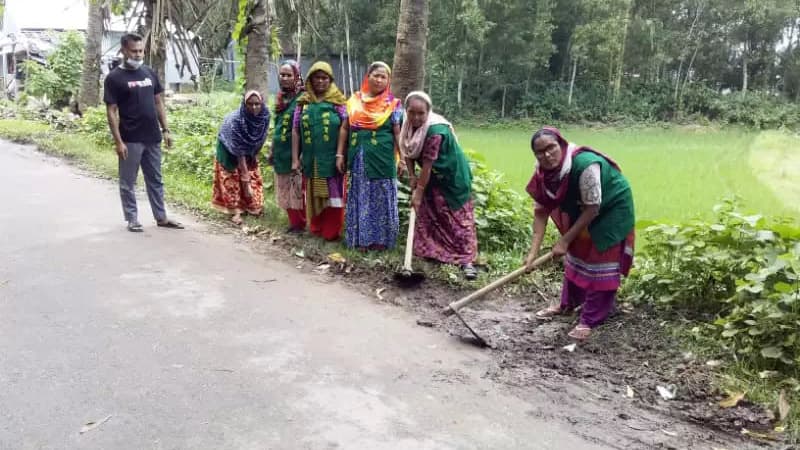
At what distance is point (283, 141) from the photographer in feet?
19.0

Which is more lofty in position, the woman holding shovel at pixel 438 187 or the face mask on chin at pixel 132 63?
the face mask on chin at pixel 132 63

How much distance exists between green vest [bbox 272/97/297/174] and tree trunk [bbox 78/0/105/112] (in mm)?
9272

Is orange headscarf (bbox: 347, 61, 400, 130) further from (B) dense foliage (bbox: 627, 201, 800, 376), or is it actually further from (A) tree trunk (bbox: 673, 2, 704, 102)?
(A) tree trunk (bbox: 673, 2, 704, 102)

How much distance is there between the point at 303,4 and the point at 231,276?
18.4 ft

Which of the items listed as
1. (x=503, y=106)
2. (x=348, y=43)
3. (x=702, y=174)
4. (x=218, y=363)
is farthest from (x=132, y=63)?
(x=503, y=106)

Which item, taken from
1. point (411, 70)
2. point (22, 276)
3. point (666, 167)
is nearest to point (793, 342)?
point (411, 70)

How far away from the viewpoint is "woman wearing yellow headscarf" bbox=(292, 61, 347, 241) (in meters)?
5.34

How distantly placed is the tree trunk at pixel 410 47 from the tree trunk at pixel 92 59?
9.34 metres

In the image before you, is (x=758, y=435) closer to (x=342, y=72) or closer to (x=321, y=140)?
(x=321, y=140)

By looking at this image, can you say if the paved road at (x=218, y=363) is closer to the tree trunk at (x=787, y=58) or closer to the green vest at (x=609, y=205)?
the green vest at (x=609, y=205)

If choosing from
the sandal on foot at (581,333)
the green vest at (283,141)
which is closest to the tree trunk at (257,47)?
the green vest at (283,141)

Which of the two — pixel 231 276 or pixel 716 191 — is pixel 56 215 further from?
pixel 716 191

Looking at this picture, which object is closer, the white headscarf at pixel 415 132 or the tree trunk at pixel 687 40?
the white headscarf at pixel 415 132

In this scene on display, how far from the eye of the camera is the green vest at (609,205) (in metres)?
3.73
